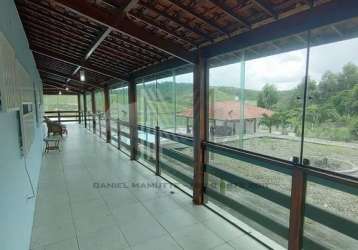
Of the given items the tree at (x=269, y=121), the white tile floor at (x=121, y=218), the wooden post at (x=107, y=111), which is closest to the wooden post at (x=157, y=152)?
the white tile floor at (x=121, y=218)

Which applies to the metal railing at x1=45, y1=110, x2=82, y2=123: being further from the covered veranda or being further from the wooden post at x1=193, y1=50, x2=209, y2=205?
the wooden post at x1=193, y1=50, x2=209, y2=205

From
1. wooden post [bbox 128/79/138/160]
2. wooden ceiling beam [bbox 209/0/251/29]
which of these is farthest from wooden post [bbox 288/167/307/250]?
wooden post [bbox 128/79/138/160]

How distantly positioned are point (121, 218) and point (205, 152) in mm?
1490

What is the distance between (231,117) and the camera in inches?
129

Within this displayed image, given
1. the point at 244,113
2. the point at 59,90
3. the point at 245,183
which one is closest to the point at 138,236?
Answer: the point at 245,183

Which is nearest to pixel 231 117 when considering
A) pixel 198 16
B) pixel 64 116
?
pixel 198 16

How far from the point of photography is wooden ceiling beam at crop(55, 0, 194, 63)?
2520 mm

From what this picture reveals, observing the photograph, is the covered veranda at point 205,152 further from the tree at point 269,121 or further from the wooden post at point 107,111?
the wooden post at point 107,111

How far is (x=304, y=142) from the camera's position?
2.16 metres

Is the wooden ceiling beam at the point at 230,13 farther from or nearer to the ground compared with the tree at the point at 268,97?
farther from the ground

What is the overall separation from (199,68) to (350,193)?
2.24m

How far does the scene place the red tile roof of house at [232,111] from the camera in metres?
2.69

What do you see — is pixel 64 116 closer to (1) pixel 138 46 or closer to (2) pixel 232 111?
(1) pixel 138 46

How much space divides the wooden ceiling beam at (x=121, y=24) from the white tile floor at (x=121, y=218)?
2215mm
